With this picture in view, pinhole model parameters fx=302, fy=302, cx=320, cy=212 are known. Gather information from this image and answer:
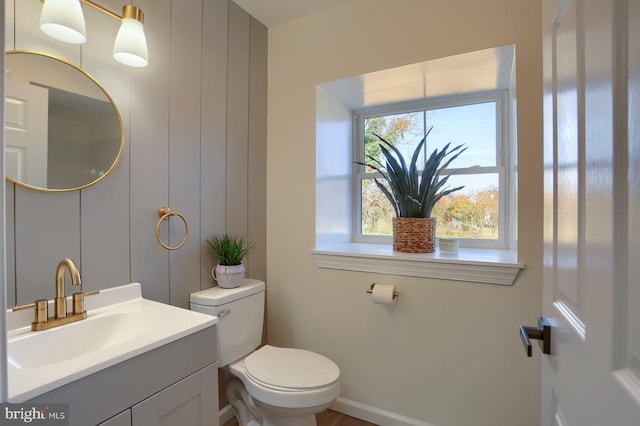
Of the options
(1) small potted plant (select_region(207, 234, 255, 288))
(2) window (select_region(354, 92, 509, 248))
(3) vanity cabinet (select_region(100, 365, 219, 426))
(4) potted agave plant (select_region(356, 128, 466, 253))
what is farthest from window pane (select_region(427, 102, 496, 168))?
(3) vanity cabinet (select_region(100, 365, 219, 426))

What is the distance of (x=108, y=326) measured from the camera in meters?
1.06

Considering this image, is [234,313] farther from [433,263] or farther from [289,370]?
[433,263]

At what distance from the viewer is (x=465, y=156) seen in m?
1.88

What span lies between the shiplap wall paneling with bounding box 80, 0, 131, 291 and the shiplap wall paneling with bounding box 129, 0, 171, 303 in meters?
0.03

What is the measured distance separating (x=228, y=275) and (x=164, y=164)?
607 mm

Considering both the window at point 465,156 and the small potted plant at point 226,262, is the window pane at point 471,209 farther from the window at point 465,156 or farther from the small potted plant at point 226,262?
the small potted plant at point 226,262

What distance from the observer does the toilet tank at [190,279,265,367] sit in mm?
1396

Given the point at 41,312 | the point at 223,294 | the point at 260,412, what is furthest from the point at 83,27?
the point at 260,412

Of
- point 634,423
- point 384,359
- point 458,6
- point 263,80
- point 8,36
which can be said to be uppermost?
point 458,6

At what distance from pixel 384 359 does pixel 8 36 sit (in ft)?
6.57

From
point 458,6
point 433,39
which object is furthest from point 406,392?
point 458,6

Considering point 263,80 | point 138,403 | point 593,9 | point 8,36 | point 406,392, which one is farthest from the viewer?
point 263,80

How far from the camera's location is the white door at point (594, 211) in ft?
1.15

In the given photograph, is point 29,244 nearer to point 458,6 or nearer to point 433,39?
point 433,39
